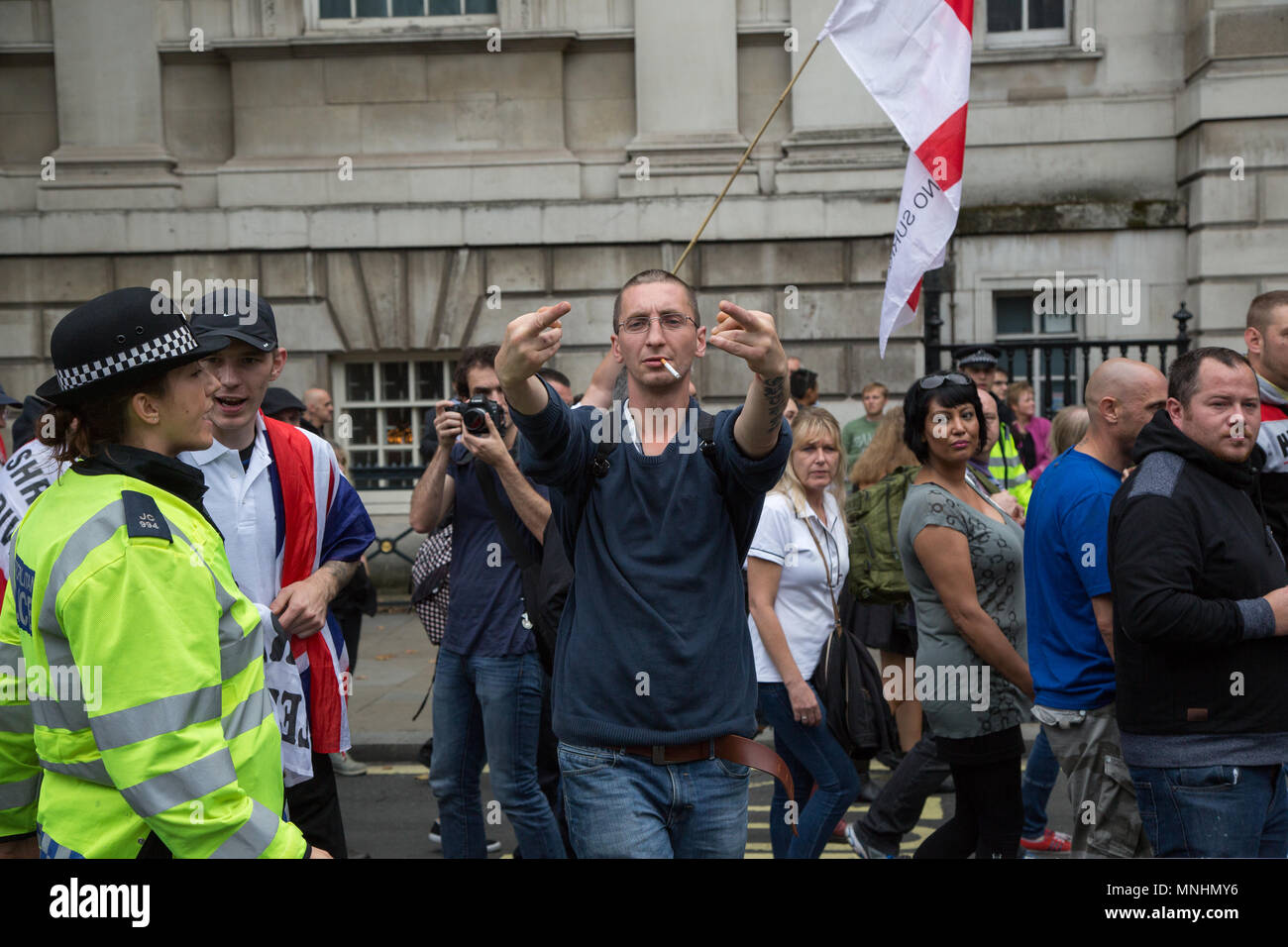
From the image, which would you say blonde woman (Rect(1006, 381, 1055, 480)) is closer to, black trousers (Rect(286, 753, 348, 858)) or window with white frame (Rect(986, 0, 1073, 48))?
window with white frame (Rect(986, 0, 1073, 48))

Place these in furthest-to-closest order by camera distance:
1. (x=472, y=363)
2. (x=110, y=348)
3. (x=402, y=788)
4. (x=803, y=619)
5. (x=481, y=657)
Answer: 1. (x=402, y=788)
2. (x=472, y=363)
3. (x=803, y=619)
4. (x=481, y=657)
5. (x=110, y=348)

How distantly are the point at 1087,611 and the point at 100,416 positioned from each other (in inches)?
123

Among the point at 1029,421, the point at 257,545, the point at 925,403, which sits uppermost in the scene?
the point at 925,403

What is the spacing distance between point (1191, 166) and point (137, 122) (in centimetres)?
1119

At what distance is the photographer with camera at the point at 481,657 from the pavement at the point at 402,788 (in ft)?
3.45

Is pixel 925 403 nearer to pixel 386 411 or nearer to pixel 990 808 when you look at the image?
pixel 990 808

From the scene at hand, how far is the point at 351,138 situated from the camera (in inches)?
511

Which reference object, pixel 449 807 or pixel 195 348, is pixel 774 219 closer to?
pixel 449 807

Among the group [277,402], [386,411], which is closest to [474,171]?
[386,411]

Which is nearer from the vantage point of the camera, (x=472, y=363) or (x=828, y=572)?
(x=828, y=572)

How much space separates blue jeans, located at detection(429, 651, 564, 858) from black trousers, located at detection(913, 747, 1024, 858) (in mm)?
1524

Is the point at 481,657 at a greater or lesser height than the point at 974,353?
lesser

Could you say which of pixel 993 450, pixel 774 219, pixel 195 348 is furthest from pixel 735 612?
pixel 774 219

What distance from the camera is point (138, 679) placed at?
213cm
